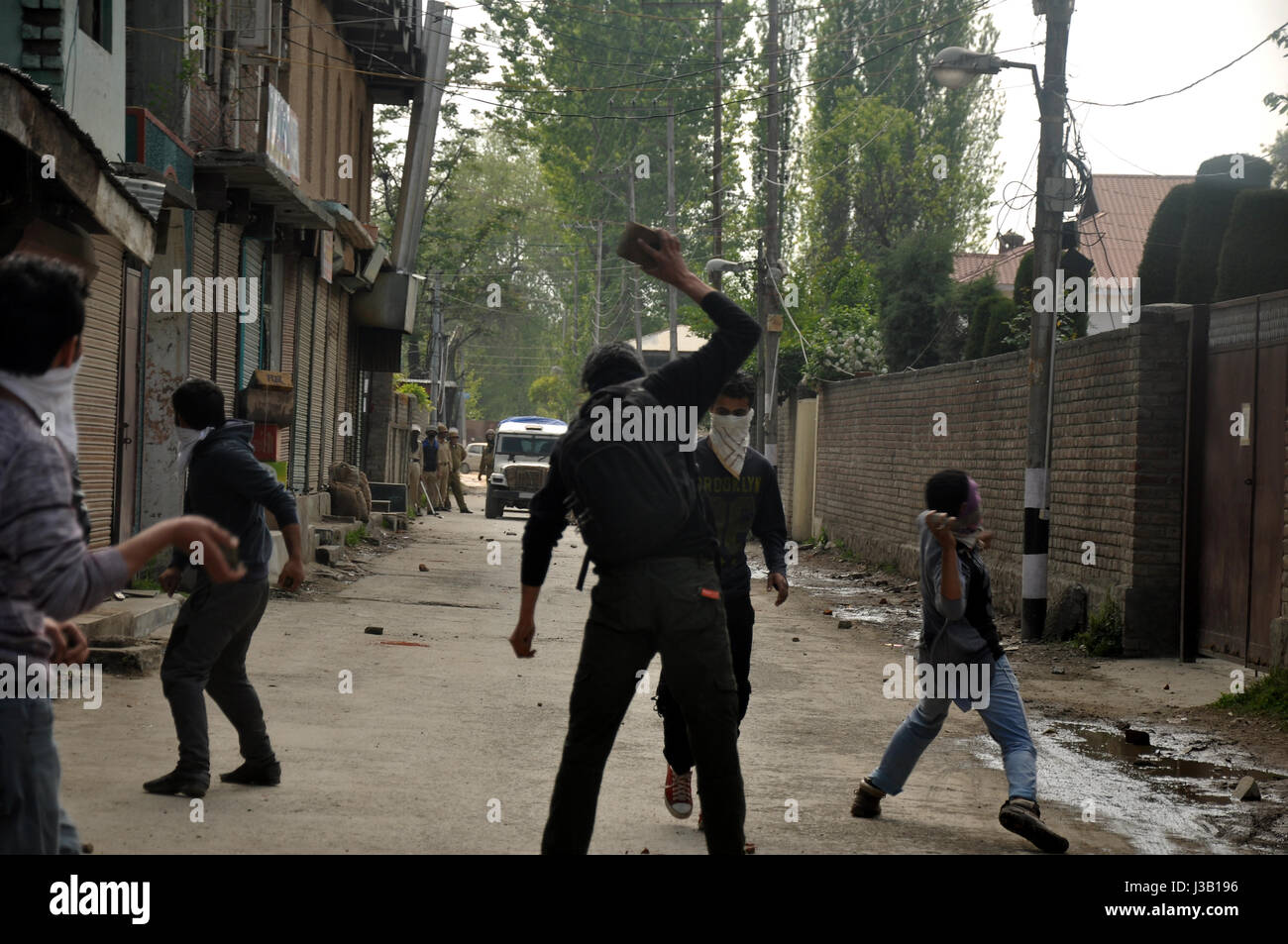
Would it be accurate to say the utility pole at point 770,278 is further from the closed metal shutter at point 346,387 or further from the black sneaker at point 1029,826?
the black sneaker at point 1029,826

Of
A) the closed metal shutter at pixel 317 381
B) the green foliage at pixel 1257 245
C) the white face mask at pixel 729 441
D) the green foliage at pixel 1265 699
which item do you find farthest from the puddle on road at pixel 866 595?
the white face mask at pixel 729 441

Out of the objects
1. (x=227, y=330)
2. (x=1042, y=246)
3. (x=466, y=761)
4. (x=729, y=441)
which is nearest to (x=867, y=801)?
(x=729, y=441)

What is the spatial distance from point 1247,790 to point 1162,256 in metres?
14.1

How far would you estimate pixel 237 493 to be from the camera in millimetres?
6445

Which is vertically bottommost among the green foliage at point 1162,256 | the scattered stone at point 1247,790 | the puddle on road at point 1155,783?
the puddle on road at point 1155,783

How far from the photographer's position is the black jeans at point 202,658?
625 cm

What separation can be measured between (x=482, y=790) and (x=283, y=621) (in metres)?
6.67

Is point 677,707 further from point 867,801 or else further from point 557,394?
point 557,394

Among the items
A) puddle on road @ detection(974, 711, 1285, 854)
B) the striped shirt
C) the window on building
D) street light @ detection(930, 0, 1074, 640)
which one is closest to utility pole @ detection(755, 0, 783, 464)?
street light @ detection(930, 0, 1074, 640)

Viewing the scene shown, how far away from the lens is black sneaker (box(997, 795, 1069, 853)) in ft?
19.1

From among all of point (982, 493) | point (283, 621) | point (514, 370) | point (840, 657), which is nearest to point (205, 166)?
point (283, 621)

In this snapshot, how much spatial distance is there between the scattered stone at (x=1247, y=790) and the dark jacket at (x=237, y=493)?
15.7ft

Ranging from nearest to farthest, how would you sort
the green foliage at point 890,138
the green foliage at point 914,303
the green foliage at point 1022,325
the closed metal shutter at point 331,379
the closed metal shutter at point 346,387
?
the green foliage at point 1022,325, the closed metal shutter at point 331,379, the closed metal shutter at point 346,387, the green foliage at point 914,303, the green foliage at point 890,138

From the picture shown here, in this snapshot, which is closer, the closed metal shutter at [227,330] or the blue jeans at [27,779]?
the blue jeans at [27,779]
